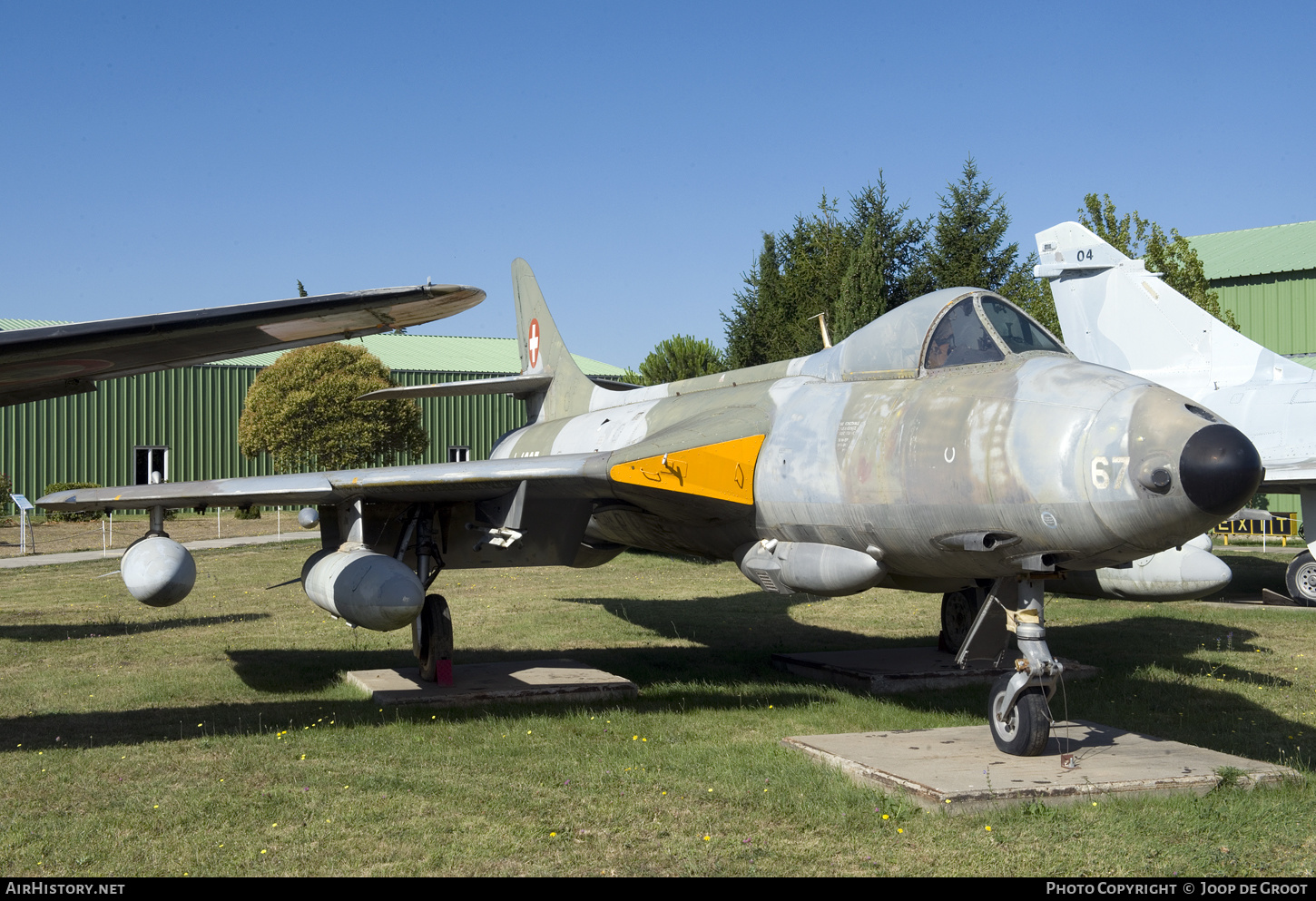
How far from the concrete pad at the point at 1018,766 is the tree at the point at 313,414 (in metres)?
33.3

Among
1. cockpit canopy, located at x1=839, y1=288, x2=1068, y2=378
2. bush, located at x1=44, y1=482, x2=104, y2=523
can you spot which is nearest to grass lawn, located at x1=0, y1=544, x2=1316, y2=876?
cockpit canopy, located at x1=839, y1=288, x2=1068, y2=378

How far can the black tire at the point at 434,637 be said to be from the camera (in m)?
10.7

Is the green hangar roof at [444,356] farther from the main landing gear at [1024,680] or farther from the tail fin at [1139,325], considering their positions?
the main landing gear at [1024,680]

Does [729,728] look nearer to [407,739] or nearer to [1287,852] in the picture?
[407,739]

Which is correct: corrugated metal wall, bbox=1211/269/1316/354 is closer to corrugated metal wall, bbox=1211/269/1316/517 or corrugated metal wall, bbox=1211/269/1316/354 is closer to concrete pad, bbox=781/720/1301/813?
corrugated metal wall, bbox=1211/269/1316/517

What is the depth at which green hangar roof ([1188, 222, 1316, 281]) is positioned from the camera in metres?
37.1

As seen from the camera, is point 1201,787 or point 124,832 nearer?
point 124,832

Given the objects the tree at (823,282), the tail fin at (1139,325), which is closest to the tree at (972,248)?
the tree at (823,282)

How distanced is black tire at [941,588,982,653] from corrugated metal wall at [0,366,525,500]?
→ 31314mm

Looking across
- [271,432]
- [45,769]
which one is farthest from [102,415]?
[45,769]

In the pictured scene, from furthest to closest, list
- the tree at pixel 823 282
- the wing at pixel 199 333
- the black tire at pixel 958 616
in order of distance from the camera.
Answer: the tree at pixel 823 282, the black tire at pixel 958 616, the wing at pixel 199 333
